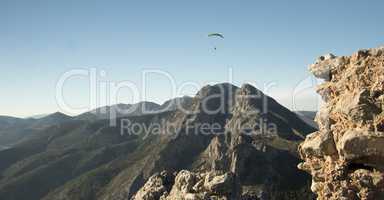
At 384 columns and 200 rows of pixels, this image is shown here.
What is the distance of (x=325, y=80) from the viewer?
89.4ft

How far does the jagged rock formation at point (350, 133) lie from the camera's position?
71.9 feet

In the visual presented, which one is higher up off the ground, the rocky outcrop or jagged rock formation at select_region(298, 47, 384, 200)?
jagged rock formation at select_region(298, 47, 384, 200)

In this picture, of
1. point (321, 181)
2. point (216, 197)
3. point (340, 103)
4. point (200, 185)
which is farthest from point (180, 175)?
point (340, 103)

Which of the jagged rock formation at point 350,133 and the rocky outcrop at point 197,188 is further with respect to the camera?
the rocky outcrop at point 197,188

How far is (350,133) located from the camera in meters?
22.3

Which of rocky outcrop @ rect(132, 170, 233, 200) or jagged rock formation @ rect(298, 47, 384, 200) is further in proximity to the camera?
rocky outcrop @ rect(132, 170, 233, 200)

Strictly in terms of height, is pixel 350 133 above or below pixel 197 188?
above

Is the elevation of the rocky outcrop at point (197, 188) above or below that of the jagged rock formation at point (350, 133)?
below

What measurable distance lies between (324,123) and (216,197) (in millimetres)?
15123

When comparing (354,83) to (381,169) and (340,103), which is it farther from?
(381,169)

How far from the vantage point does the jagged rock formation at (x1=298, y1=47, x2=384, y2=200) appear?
21922 mm

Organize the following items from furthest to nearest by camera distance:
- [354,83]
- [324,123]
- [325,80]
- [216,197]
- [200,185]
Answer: [200,185]
[216,197]
[325,80]
[324,123]
[354,83]

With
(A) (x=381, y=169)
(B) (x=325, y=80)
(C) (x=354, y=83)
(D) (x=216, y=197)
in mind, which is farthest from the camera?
(D) (x=216, y=197)

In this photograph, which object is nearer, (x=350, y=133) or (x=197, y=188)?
(x=350, y=133)
